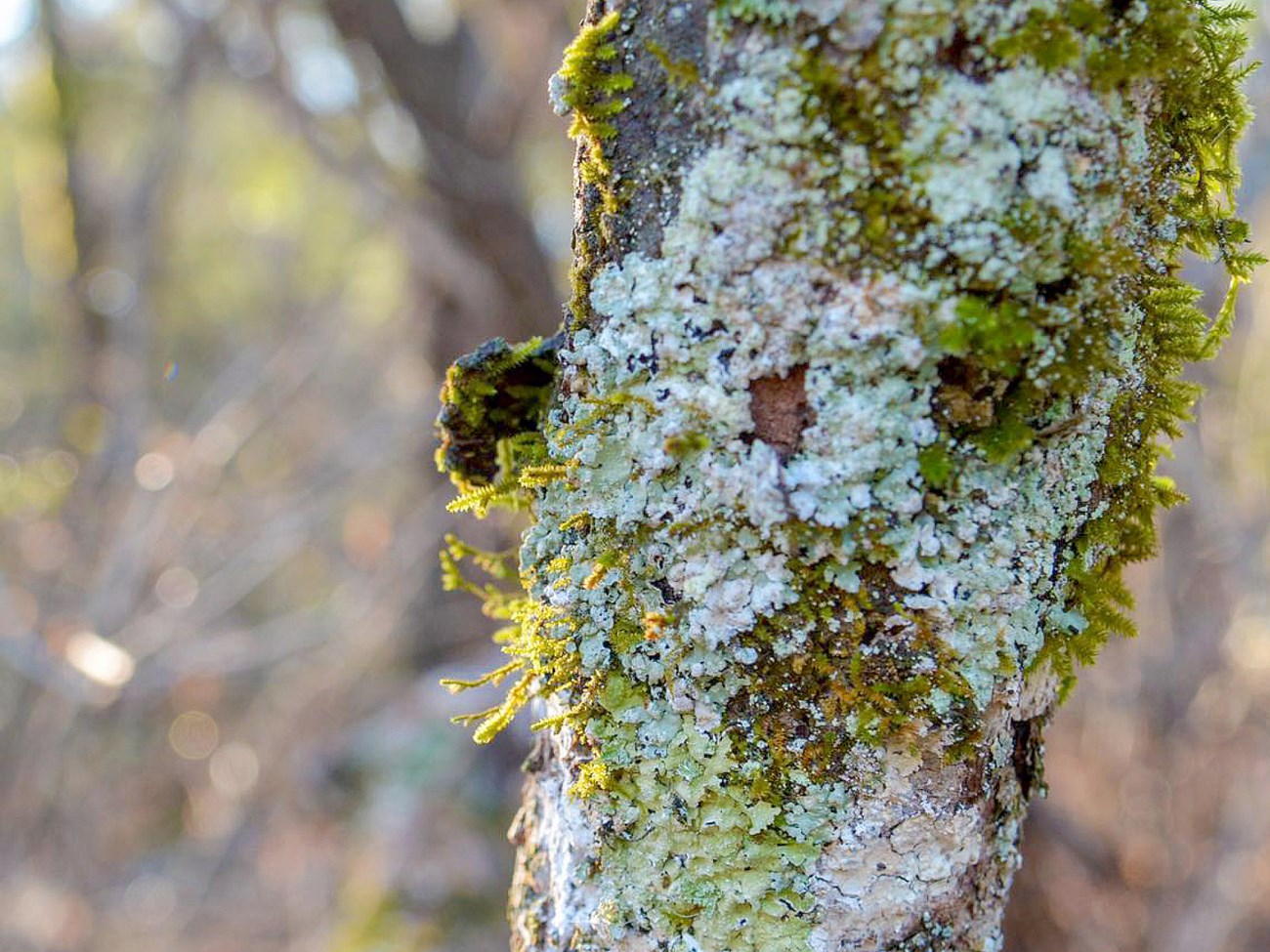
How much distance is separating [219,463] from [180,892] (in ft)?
8.93

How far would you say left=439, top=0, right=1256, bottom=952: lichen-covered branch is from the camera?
21.5 inches

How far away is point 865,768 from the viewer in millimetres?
644

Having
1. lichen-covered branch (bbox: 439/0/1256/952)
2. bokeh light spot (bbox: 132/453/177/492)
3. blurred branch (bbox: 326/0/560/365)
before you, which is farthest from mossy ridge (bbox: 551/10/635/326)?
bokeh light spot (bbox: 132/453/177/492)

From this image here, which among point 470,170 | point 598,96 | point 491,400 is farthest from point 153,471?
point 598,96

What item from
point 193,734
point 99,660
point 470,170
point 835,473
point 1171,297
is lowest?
point 835,473

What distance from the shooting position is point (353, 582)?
12.1 feet

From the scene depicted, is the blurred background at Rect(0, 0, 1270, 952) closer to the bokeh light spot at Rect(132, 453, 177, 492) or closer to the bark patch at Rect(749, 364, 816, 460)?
the bokeh light spot at Rect(132, 453, 177, 492)

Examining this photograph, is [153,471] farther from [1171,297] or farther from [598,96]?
[1171,297]

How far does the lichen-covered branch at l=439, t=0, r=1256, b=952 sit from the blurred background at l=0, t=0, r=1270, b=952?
1608 millimetres

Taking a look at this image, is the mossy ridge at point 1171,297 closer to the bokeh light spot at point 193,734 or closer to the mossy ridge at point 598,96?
the mossy ridge at point 598,96

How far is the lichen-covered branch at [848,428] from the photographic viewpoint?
545mm

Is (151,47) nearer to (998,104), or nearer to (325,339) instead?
(325,339)

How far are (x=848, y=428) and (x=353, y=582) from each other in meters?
3.35

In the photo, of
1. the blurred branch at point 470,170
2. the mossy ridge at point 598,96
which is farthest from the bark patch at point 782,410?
the blurred branch at point 470,170
